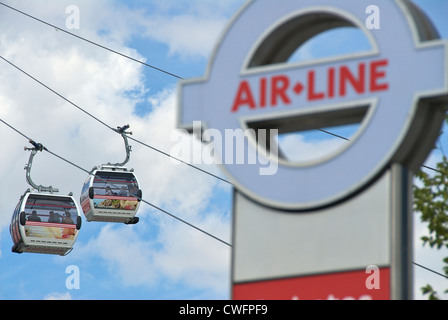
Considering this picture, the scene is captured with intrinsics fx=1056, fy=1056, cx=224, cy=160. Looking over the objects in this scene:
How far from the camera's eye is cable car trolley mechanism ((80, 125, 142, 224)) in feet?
109

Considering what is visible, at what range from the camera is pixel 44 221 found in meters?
Result: 33.5

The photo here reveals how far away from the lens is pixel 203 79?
10.7m

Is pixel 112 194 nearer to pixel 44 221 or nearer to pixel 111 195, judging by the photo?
pixel 111 195

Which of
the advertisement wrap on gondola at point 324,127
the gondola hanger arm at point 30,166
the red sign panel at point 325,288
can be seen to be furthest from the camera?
the gondola hanger arm at point 30,166

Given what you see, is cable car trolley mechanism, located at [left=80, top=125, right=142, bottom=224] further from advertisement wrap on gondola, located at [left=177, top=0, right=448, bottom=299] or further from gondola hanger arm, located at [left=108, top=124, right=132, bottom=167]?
advertisement wrap on gondola, located at [left=177, top=0, right=448, bottom=299]

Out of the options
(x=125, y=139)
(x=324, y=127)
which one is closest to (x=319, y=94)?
(x=324, y=127)

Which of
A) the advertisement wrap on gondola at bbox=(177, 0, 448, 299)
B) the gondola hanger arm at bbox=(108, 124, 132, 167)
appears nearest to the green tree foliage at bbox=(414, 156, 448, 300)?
the advertisement wrap on gondola at bbox=(177, 0, 448, 299)

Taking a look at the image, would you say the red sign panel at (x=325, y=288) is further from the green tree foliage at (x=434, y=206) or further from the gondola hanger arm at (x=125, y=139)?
the gondola hanger arm at (x=125, y=139)

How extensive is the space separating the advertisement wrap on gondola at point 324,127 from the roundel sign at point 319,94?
0.01 meters

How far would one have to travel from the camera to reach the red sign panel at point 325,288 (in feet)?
30.1

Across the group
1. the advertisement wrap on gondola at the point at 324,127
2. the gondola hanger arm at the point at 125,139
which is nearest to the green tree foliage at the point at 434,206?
the advertisement wrap on gondola at the point at 324,127

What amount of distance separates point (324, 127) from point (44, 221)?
80.0 ft
